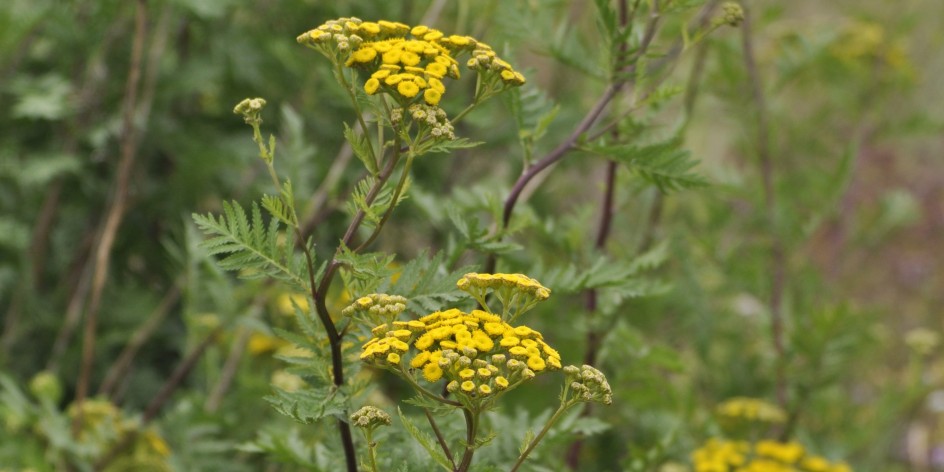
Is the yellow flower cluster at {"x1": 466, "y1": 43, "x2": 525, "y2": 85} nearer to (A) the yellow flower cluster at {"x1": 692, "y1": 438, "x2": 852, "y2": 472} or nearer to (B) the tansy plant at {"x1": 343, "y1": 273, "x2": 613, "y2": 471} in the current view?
(B) the tansy plant at {"x1": 343, "y1": 273, "x2": 613, "y2": 471}

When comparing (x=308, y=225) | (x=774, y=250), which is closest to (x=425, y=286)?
(x=308, y=225)

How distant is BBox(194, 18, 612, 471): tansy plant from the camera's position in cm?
107

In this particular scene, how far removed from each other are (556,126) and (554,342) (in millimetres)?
700

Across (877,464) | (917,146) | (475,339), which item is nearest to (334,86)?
(475,339)

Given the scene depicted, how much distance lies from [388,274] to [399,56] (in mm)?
241

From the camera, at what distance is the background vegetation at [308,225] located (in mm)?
2141

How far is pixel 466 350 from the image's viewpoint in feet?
3.43

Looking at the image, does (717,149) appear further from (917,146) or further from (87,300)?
(87,300)

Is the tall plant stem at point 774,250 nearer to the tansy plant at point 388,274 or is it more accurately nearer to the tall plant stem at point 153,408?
the tall plant stem at point 153,408

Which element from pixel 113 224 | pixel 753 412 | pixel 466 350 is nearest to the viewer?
pixel 466 350

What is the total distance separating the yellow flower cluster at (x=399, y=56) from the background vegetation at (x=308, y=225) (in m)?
0.55

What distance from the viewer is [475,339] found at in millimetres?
1073

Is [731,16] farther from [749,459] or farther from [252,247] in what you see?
[749,459]

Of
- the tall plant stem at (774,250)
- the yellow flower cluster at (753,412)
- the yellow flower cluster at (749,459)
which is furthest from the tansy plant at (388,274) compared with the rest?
the tall plant stem at (774,250)
